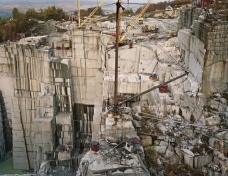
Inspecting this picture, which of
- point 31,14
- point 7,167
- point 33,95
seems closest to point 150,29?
point 33,95

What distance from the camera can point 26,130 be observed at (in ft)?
63.8

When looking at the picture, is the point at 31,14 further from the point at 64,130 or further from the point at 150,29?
the point at 64,130

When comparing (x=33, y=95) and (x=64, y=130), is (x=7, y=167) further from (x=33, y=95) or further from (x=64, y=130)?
(x=64, y=130)

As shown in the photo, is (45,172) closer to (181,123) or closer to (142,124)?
(142,124)

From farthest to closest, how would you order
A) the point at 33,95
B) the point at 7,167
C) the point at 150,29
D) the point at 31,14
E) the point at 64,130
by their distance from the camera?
the point at 31,14, the point at 150,29, the point at 7,167, the point at 33,95, the point at 64,130

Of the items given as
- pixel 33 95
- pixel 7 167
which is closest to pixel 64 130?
pixel 33 95

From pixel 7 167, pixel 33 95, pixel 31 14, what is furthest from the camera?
pixel 31 14

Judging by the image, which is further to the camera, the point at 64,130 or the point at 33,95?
the point at 33,95

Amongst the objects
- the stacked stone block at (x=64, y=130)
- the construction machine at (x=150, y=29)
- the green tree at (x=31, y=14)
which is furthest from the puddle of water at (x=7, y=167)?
the green tree at (x=31, y=14)

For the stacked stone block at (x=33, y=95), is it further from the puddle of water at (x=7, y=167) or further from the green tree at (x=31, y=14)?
the green tree at (x=31, y=14)

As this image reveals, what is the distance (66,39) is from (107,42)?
7.86 feet

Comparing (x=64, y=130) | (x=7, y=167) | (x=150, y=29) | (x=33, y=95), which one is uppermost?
(x=150, y=29)

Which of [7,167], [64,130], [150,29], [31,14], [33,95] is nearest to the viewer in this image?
[64,130]

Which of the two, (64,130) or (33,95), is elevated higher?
(33,95)
